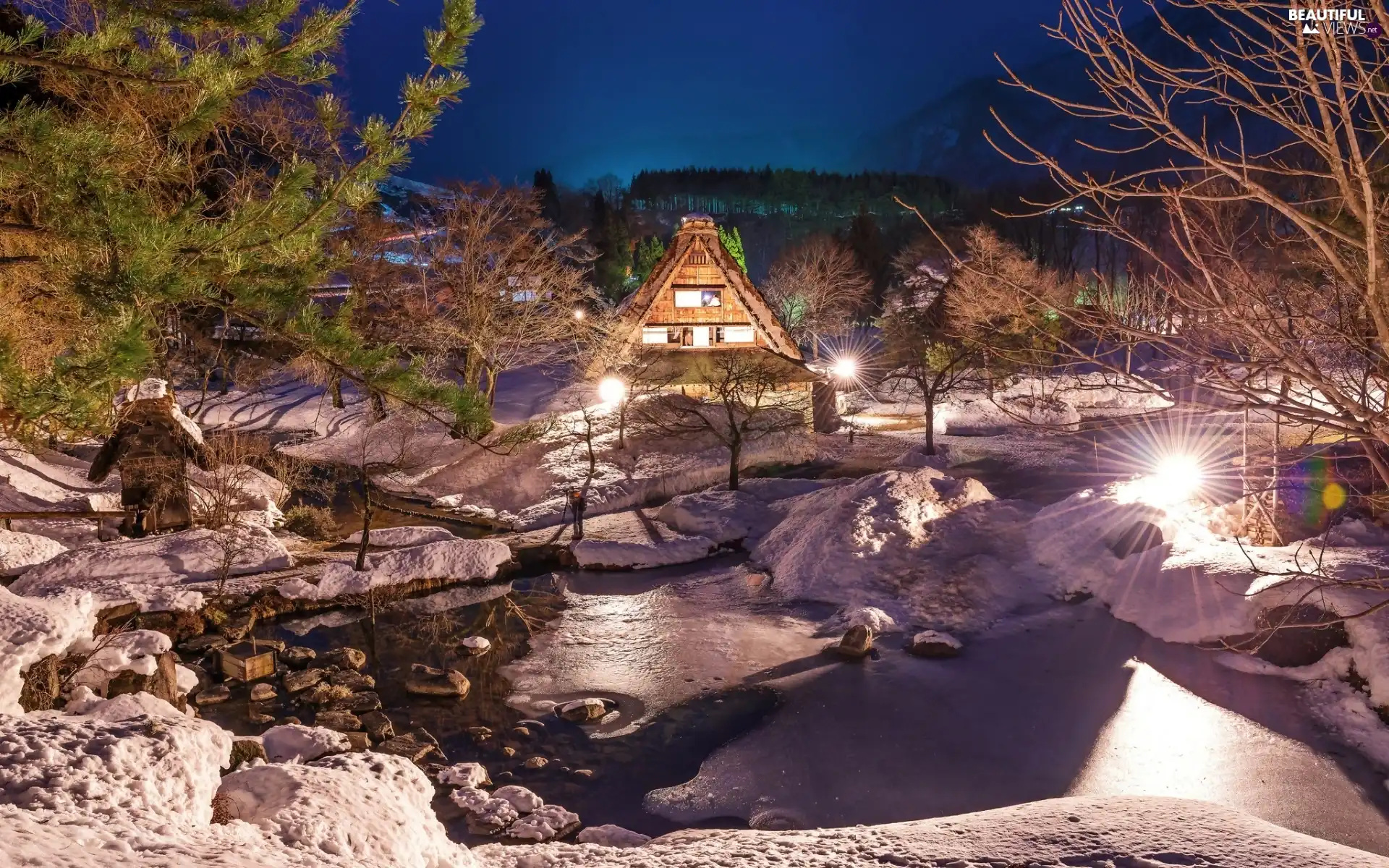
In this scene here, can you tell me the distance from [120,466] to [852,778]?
14.8 m

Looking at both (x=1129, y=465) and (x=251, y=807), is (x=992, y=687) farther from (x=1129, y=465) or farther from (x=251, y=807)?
(x=1129, y=465)

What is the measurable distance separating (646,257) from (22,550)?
42.0m

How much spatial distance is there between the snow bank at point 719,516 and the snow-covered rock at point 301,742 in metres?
9.97

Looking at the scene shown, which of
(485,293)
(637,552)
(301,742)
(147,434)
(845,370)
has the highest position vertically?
(485,293)

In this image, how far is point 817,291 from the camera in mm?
45469

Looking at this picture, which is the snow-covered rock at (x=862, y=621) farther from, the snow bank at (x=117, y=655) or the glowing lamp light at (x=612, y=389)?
the glowing lamp light at (x=612, y=389)

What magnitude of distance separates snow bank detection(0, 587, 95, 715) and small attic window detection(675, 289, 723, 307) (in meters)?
24.1

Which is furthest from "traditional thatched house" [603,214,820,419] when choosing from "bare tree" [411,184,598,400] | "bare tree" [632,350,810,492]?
"bare tree" [411,184,598,400]

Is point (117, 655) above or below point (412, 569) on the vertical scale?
above

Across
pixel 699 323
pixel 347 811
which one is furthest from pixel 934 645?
pixel 699 323

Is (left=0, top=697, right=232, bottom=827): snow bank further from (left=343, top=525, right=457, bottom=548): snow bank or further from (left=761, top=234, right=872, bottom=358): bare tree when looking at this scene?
(left=761, top=234, right=872, bottom=358): bare tree

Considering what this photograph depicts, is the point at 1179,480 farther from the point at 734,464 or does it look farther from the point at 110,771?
the point at 110,771

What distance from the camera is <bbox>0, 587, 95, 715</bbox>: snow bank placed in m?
6.57

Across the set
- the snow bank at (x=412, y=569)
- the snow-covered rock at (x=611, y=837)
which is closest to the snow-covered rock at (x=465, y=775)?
the snow-covered rock at (x=611, y=837)
